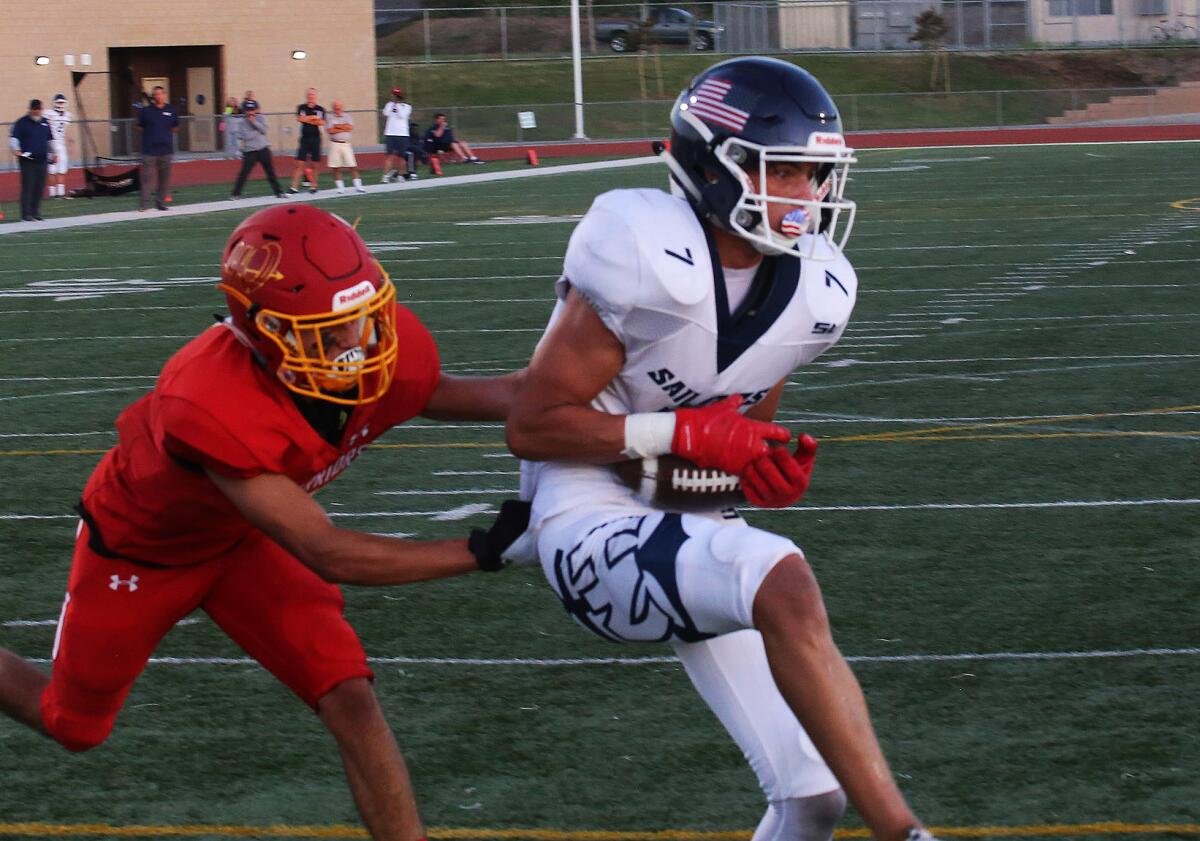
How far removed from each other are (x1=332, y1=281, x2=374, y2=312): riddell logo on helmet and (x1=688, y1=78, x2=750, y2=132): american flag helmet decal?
2.32 feet

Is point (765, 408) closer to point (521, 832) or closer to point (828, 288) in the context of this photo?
point (828, 288)

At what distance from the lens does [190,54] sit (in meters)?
41.7

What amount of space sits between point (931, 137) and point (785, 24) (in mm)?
10746

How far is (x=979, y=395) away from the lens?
8.95 meters

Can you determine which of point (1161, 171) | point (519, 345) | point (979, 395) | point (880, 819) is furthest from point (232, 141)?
point (880, 819)

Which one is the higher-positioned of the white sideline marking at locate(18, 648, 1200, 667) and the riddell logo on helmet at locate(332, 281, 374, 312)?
the riddell logo on helmet at locate(332, 281, 374, 312)

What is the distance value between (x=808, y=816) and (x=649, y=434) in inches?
27.8

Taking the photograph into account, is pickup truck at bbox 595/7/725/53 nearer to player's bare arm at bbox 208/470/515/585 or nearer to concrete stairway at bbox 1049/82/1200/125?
concrete stairway at bbox 1049/82/1200/125

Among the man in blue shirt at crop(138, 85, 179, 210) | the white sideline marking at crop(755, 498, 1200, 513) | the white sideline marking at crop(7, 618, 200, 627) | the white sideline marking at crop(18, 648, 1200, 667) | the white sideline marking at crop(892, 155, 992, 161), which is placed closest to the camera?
the white sideline marking at crop(18, 648, 1200, 667)

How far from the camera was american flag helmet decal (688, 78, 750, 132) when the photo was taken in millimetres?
3424

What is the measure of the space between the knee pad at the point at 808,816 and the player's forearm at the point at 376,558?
Result: 679mm

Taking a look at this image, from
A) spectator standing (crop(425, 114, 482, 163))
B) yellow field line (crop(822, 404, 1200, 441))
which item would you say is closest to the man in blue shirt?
spectator standing (crop(425, 114, 482, 163))

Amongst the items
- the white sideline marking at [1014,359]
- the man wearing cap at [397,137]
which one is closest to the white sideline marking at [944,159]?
the man wearing cap at [397,137]

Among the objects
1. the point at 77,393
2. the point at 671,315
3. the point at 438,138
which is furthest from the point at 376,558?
the point at 438,138
